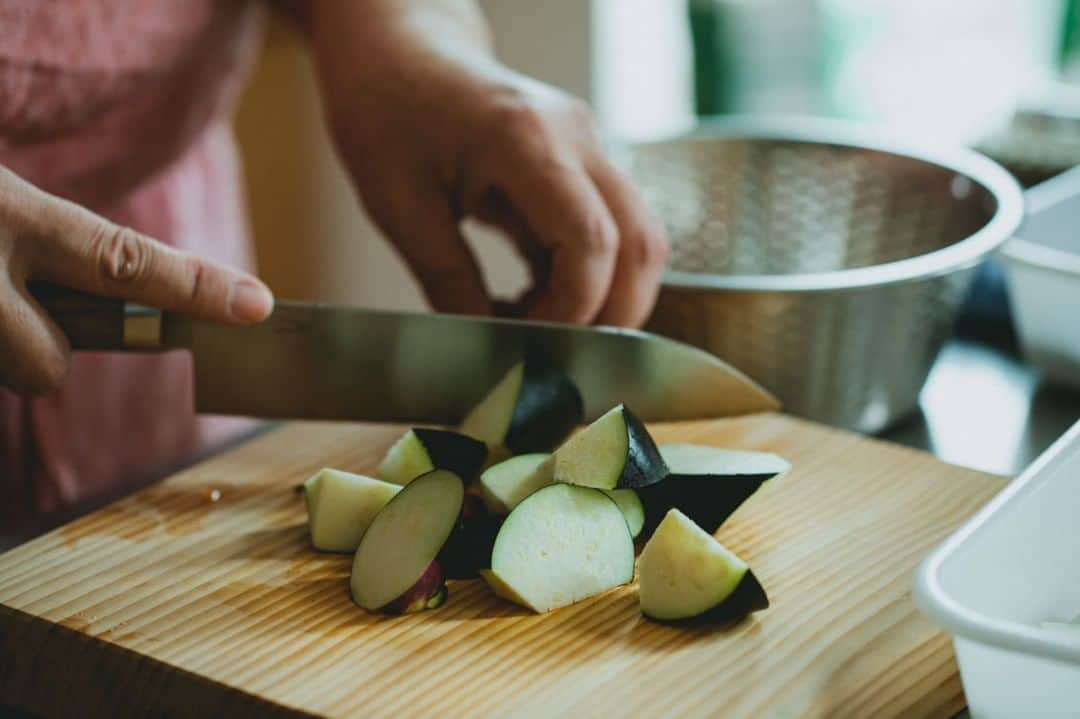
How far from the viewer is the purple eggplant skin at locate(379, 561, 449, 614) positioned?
930mm

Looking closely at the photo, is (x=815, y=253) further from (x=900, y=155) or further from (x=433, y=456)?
(x=433, y=456)

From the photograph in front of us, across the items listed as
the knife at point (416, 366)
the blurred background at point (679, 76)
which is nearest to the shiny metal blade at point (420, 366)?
the knife at point (416, 366)

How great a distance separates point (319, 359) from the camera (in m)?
1.18

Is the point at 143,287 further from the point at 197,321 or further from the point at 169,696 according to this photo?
the point at 169,696

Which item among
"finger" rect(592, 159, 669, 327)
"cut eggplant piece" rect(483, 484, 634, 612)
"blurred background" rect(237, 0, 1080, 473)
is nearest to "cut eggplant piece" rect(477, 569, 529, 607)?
"cut eggplant piece" rect(483, 484, 634, 612)

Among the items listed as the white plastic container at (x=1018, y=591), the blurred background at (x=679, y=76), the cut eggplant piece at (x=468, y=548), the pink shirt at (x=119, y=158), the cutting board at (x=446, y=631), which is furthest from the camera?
the blurred background at (x=679, y=76)

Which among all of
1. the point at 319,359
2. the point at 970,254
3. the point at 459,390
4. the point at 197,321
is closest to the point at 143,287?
the point at 197,321

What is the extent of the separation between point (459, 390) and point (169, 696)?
1.39ft

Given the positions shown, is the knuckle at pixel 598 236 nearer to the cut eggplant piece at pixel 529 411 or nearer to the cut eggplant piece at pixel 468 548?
the cut eggplant piece at pixel 529 411

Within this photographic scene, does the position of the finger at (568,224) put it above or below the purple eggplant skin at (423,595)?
above

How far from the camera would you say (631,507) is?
1.03m

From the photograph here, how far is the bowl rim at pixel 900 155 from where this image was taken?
1.17 m

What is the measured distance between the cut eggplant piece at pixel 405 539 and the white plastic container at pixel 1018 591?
1.19 ft

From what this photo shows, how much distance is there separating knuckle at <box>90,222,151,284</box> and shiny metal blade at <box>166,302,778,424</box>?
11 centimetres
